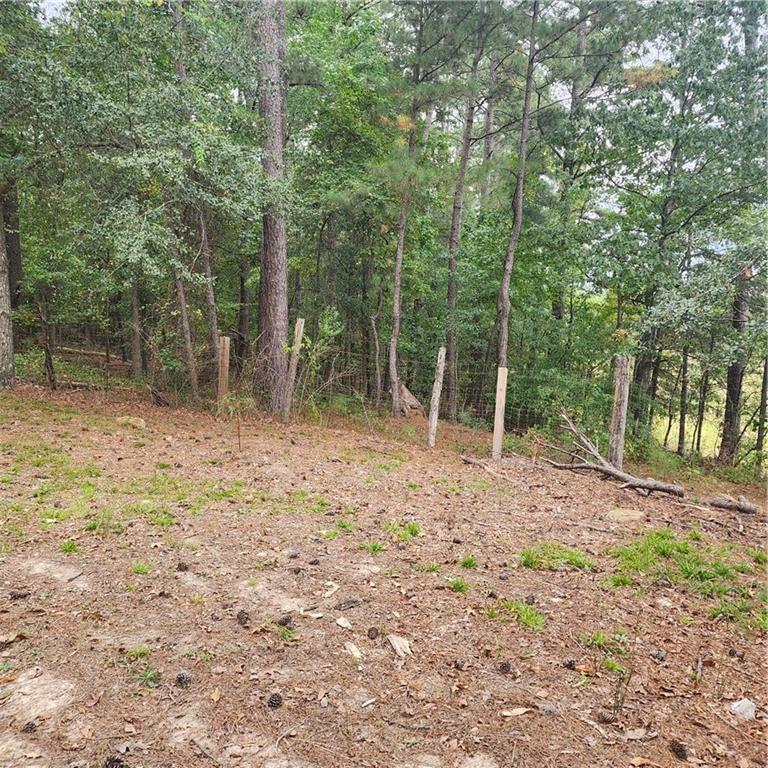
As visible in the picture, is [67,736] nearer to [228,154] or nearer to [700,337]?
[228,154]

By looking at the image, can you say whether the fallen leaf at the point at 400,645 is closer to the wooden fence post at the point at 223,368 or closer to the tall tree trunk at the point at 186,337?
the tall tree trunk at the point at 186,337

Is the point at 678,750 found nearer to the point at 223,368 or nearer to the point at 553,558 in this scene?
the point at 553,558

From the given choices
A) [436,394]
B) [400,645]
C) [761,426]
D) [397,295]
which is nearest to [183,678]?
[400,645]

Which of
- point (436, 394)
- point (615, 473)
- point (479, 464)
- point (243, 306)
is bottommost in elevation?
point (479, 464)

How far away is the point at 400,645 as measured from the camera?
8.34 feet

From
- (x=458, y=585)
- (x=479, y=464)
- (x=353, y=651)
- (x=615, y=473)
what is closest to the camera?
(x=353, y=651)

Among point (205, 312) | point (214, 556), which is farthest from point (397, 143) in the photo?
point (214, 556)

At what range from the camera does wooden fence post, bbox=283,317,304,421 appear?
8094 millimetres

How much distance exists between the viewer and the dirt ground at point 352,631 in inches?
75.4

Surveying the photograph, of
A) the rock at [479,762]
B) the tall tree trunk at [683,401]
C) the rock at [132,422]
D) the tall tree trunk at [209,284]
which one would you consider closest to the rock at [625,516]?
the rock at [479,762]

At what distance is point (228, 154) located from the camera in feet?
22.4

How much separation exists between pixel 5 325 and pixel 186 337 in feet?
9.37

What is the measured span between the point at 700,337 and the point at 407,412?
6443mm

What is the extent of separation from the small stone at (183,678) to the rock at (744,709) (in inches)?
94.6
